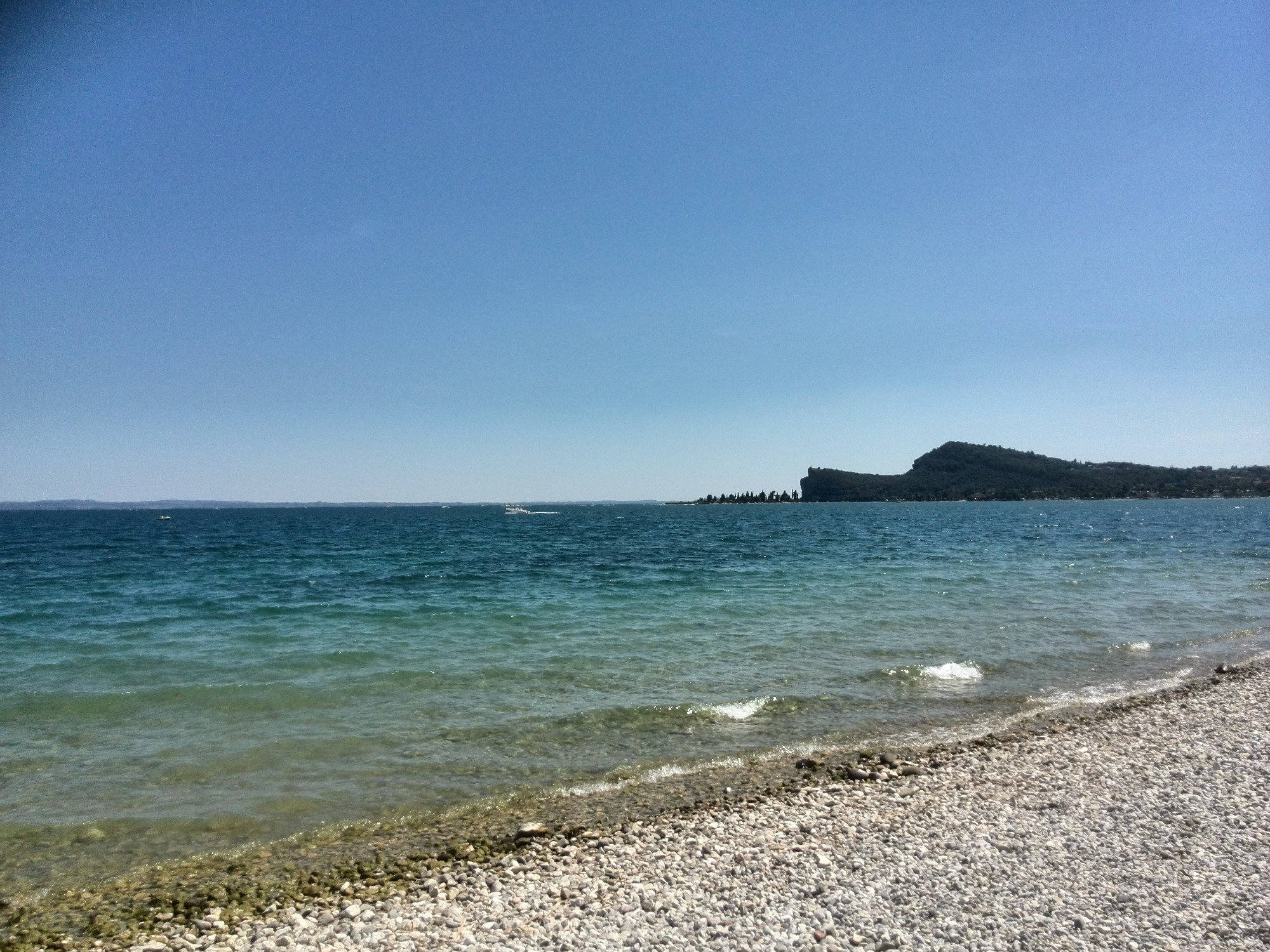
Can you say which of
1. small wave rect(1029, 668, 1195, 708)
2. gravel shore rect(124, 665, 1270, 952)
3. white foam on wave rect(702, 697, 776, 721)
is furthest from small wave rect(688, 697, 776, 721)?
small wave rect(1029, 668, 1195, 708)

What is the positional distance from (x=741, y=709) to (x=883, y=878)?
5865mm

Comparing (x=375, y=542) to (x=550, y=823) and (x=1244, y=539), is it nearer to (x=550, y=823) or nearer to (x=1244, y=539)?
(x=550, y=823)

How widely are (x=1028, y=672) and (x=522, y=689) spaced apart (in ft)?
36.4

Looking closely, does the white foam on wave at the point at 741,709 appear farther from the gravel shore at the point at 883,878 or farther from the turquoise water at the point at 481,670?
the gravel shore at the point at 883,878

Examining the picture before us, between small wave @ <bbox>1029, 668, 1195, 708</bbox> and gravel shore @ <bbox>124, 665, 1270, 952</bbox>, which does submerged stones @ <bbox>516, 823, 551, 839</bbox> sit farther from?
small wave @ <bbox>1029, 668, 1195, 708</bbox>

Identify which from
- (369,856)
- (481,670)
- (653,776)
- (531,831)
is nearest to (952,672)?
(653,776)

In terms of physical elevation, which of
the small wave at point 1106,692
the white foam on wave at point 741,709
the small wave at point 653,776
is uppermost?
the white foam on wave at point 741,709

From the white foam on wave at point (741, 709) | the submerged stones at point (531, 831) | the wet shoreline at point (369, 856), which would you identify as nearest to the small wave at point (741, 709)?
the white foam on wave at point (741, 709)

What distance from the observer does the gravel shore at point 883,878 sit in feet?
18.6

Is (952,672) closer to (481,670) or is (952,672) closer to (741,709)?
(741,709)

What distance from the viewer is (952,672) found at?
14.9m

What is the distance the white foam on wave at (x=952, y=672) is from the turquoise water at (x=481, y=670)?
0.07 metres

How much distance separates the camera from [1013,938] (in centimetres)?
548

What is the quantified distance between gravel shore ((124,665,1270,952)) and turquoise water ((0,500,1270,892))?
220cm
